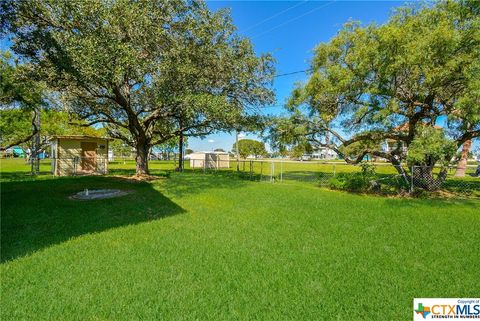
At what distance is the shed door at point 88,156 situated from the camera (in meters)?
17.9

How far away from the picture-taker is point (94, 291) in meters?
2.90

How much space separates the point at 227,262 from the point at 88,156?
56.3ft

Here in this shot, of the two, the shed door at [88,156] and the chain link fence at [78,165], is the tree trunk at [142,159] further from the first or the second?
the shed door at [88,156]

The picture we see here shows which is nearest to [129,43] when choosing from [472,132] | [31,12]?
[31,12]

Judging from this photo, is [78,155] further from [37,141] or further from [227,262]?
[227,262]

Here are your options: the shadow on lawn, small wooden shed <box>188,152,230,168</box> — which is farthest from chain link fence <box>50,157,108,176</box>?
the shadow on lawn

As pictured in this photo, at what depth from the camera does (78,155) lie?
17578 millimetres

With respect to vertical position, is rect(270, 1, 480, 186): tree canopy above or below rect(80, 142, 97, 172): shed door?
above

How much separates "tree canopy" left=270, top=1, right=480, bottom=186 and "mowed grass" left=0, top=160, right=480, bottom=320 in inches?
164

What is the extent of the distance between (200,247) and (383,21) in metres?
10.7

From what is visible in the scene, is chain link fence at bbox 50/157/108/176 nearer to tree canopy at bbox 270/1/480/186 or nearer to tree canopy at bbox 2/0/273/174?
tree canopy at bbox 2/0/273/174

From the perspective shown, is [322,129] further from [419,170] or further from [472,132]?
[472,132]

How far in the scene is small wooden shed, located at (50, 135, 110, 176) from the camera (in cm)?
1661

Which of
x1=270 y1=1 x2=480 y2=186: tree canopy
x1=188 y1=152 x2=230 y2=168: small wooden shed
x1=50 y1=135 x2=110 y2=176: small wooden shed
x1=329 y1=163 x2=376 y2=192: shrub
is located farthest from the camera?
x1=188 y1=152 x2=230 y2=168: small wooden shed
